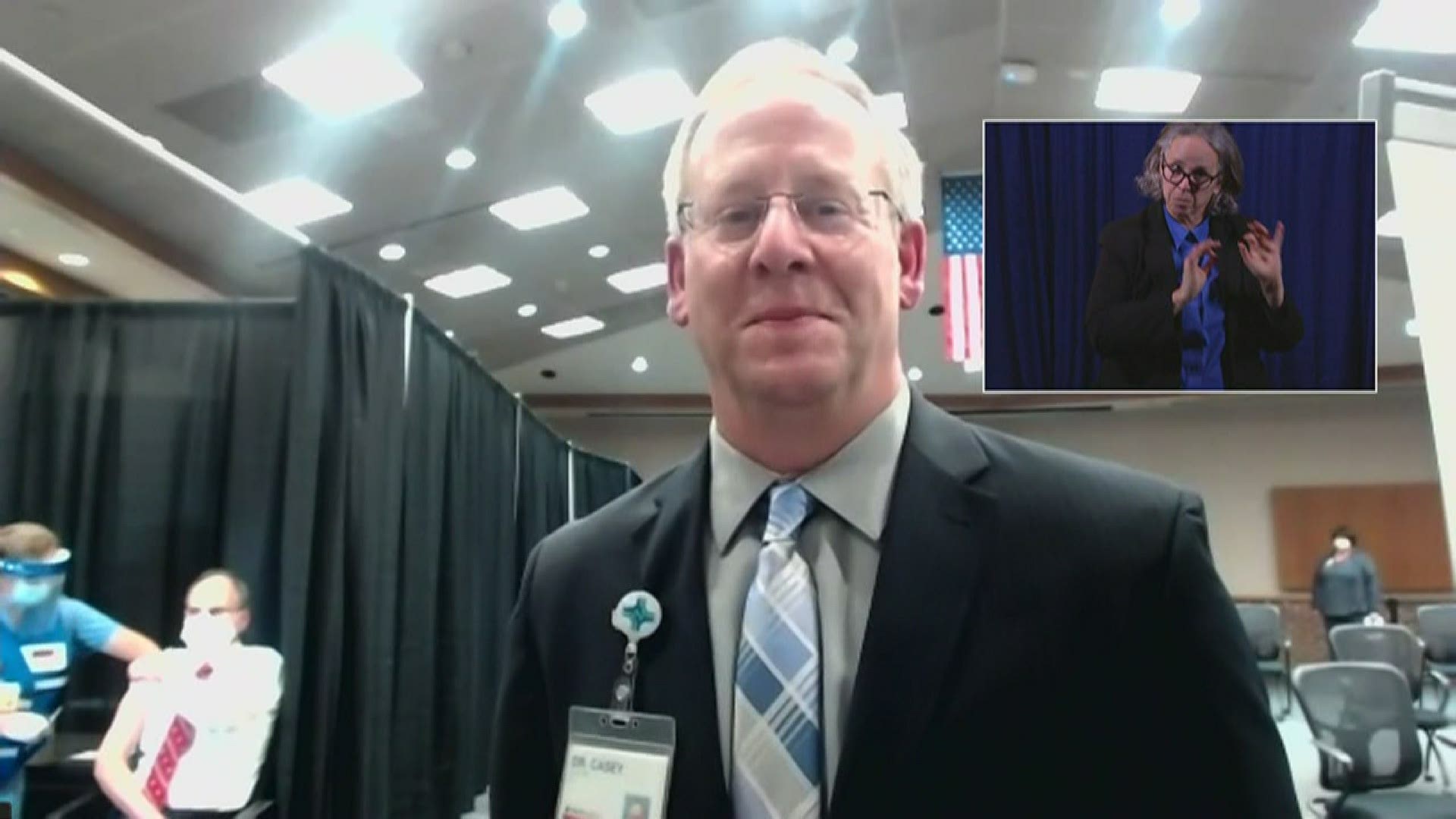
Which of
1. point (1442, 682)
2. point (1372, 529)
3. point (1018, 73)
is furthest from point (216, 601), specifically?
point (1372, 529)

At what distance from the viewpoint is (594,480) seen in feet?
28.0

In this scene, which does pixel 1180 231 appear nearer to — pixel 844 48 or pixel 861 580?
pixel 861 580

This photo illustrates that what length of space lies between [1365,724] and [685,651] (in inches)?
152

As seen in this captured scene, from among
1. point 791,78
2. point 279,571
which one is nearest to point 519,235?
point 279,571

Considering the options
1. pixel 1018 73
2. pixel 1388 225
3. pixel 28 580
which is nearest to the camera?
pixel 1388 225

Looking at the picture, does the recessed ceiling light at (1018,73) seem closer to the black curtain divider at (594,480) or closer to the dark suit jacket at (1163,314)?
the black curtain divider at (594,480)

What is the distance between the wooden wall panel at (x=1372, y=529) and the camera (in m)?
10.9

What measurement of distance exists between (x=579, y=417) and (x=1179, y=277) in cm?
1173

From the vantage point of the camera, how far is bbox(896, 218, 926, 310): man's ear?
879 mm

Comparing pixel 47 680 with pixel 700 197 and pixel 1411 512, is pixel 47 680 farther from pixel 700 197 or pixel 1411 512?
pixel 1411 512

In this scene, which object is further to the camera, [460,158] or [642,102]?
[460,158]

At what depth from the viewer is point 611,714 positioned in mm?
846

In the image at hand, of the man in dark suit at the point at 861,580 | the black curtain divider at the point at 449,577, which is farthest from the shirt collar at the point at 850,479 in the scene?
the black curtain divider at the point at 449,577

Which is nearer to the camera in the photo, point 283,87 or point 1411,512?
point 283,87
